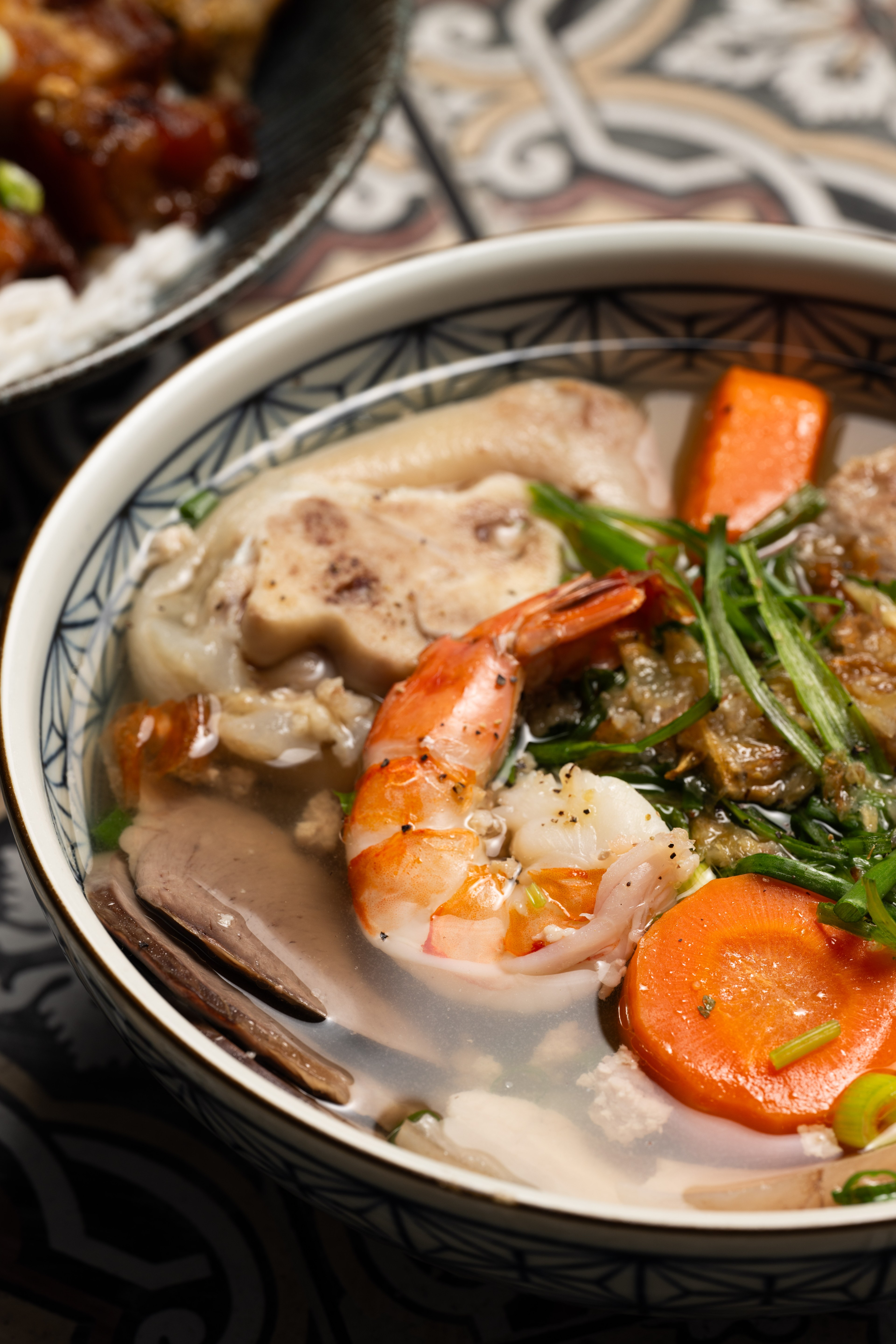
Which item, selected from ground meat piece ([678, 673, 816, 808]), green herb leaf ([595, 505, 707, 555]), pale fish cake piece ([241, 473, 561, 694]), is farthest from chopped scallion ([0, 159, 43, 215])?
ground meat piece ([678, 673, 816, 808])

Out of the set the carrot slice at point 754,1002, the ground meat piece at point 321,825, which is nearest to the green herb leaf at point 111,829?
the ground meat piece at point 321,825

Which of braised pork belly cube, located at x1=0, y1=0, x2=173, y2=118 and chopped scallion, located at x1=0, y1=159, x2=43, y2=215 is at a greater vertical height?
braised pork belly cube, located at x1=0, y1=0, x2=173, y2=118

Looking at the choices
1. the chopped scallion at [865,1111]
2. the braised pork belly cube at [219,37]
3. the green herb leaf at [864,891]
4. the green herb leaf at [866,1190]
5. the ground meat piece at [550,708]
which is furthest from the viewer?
the braised pork belly cube at [219,37]

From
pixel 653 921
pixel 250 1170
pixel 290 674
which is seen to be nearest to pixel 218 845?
pixel 290 674

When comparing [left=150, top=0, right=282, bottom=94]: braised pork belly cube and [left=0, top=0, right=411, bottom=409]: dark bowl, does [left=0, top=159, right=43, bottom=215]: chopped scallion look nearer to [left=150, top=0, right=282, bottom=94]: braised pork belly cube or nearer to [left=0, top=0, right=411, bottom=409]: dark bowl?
[left=0, top=0, right=411, bottom=409]: dark bowl

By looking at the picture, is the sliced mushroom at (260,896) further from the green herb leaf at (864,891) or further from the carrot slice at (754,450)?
the carrot slice at (754,450)

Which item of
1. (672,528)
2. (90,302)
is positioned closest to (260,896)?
(672,528)
